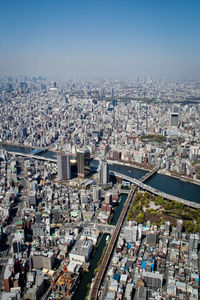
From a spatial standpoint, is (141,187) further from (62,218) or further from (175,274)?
(175,274)

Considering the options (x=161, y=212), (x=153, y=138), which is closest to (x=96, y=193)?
(x=161, y=212)

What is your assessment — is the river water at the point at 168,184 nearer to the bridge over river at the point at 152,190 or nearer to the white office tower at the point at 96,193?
the bridge over river at the point at 152,190

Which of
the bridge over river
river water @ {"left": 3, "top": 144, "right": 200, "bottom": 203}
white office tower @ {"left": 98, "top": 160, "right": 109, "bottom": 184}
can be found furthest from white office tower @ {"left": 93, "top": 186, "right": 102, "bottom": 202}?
river water @ {"left": 3, "top": 144, "right": 200, "bottom": 203}

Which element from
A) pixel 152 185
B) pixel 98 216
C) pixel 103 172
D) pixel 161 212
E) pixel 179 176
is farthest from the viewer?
pixel 179 176

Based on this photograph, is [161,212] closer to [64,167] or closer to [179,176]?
[179,176]

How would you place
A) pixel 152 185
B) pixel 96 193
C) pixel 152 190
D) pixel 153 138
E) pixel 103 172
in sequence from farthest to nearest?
pixel 153 138 → pixel 152 185 → pixel 103 172 → pixel 152 190 → pixel 96 193

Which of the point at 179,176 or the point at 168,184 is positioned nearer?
the point at 168,184
